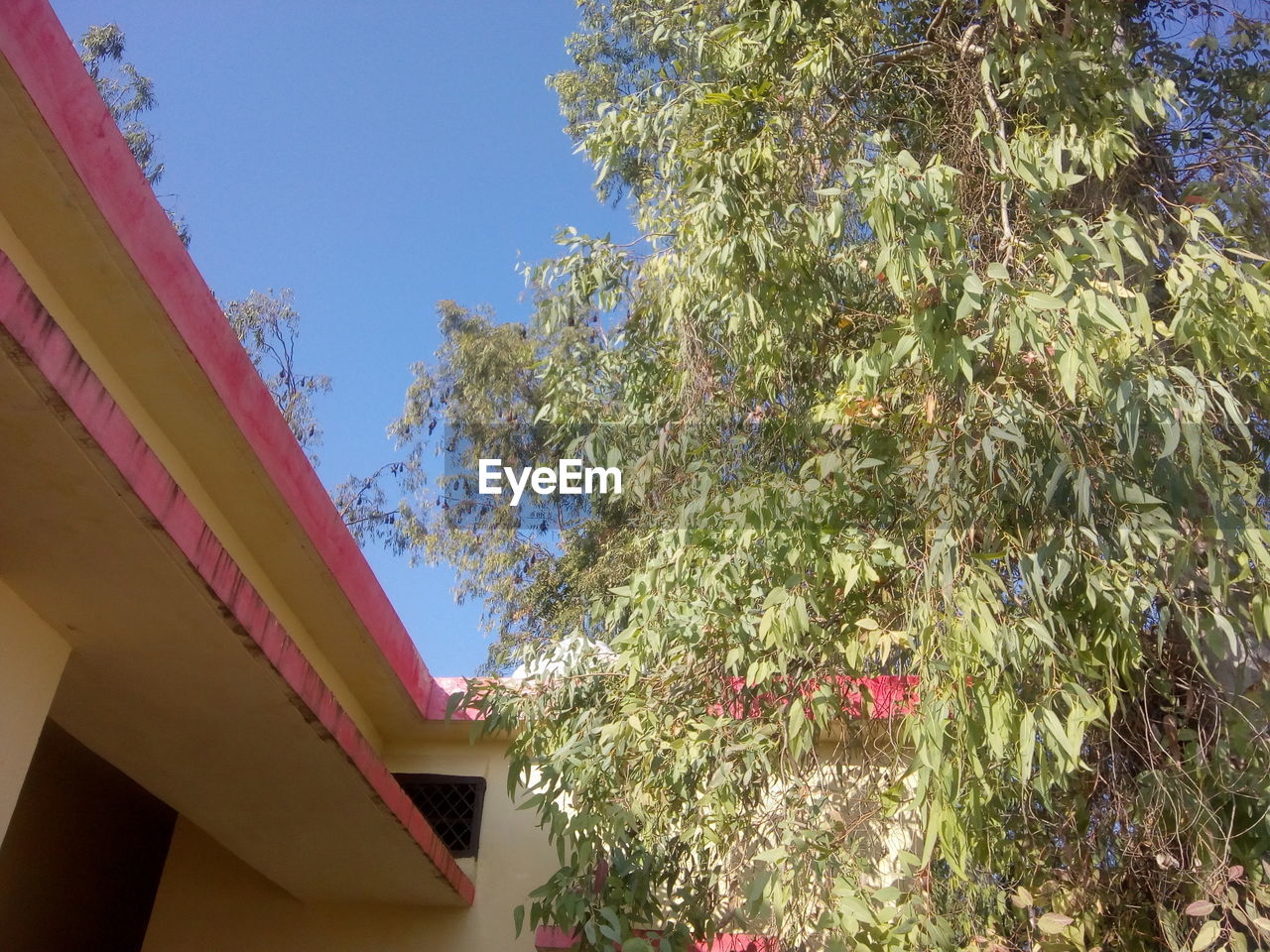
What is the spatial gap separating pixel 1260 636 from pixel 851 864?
1265mm

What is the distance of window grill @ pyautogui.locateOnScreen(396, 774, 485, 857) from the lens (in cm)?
544

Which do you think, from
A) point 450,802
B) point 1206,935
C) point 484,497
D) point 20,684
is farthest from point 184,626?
point 484,497

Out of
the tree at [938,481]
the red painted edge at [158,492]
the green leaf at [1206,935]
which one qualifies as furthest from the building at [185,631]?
the green leaf at [1206,935]

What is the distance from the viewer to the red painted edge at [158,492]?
2020 mm

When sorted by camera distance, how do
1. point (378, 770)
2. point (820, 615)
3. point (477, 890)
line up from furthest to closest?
point (477, 890) < point (378, 770) < point (820, 615)

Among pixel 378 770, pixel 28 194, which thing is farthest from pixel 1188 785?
pixel 28 194

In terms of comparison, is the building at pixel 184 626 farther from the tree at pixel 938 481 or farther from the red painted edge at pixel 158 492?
the tree at pixel 938 481

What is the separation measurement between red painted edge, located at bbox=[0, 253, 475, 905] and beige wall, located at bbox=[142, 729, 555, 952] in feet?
5.52

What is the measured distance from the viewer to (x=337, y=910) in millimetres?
5250

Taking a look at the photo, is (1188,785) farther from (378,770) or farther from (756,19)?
(756,19)

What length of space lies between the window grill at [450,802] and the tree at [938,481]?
4.41 ft

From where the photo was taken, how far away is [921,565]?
3.10m

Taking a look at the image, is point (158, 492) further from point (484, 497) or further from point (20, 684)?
point (484, 497)

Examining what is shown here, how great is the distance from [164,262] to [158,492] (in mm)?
1050
